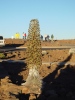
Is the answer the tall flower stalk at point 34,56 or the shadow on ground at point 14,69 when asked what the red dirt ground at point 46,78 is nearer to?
the shadow on ground at point 14,69

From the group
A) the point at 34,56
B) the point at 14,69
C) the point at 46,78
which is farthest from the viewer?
the point at 14,69

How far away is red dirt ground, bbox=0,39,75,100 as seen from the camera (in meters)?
21.0

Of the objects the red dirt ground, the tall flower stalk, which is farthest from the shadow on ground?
the tall flower stalk

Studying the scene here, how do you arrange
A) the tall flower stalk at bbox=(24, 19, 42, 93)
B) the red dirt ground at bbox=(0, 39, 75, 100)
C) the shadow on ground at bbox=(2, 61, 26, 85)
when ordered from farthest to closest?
the shadow on ground at bbox=(2, 61, 26, 85) → the tall flower stalk at bbox=(24, 19, 42, 93) → the red dirt ground at bbox=(0, 39, 75, 100)

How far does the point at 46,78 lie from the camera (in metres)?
28.9

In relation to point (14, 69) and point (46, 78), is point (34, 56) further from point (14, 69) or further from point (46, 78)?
point (14, 69)

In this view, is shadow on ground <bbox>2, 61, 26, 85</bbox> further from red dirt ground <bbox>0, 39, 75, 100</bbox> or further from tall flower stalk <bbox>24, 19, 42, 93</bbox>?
tall flower stalk <bbox>24, 19, 42, 93</bbox>

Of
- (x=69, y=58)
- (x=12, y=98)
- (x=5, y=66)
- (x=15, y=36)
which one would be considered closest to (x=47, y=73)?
(x=5, y=66)

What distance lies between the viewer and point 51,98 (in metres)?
20.8

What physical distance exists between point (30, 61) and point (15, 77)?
4917 millimetres

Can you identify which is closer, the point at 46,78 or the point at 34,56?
the point at 34,56

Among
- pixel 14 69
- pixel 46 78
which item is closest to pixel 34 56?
pixel 46 78

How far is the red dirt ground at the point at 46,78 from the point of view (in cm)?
2100

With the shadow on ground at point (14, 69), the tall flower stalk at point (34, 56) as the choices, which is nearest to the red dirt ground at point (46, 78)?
the shadow on ground at point (14, 69)
